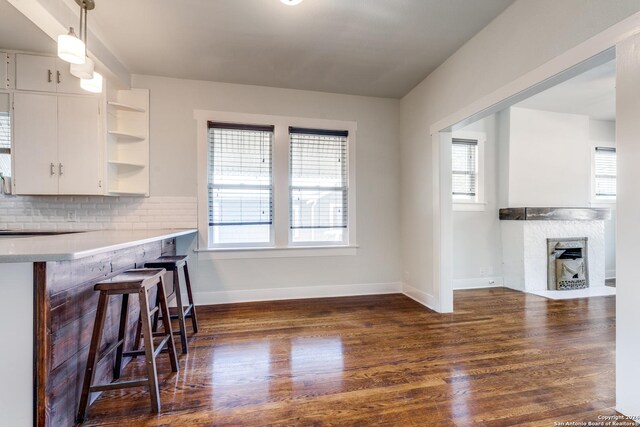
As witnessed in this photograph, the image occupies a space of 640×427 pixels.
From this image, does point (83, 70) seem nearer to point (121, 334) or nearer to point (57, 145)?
point (57, 145)

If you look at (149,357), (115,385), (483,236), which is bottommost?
(115,385)

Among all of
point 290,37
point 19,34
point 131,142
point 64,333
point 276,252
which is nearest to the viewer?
point 64,333

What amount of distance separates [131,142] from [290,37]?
2183 millimetres

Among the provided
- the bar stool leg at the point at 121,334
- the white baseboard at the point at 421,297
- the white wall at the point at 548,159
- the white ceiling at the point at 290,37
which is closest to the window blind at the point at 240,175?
the white ceiling at the point at 290,37

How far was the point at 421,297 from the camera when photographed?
360cm

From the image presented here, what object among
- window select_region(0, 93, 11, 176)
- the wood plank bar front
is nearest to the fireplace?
the wood plank bar front

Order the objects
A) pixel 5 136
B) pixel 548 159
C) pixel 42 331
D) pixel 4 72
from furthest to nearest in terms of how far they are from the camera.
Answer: pixel 548 159 < pixel 5 136 < pixel 4 72 < pixel 42 331

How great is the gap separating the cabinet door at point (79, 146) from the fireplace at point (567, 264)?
586cm

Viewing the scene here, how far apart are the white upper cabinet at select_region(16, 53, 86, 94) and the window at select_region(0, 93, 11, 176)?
20 cm

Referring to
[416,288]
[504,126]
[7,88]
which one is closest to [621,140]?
[416,288]

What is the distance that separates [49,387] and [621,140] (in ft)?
10.3

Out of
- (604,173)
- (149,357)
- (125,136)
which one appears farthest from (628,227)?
(604,173)

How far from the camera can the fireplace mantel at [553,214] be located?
13.3ft

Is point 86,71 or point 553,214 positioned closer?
point 86,71
